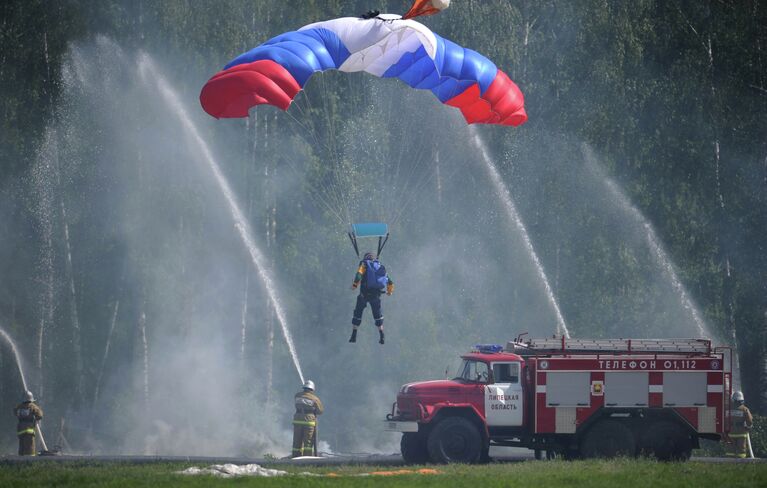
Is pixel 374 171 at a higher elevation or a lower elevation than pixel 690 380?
higher

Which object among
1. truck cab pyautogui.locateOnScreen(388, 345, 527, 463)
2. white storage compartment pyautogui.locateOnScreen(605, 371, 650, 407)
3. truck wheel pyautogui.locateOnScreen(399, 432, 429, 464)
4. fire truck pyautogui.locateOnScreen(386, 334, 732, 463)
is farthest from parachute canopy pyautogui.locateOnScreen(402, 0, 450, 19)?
truck wheel pyautogui.locateOnScreen(399, 432, 429, 464)

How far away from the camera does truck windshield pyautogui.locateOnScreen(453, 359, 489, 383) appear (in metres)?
23.2

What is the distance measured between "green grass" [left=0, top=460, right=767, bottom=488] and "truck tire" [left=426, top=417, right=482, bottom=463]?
626 mm

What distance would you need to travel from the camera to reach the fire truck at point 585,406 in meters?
22.8

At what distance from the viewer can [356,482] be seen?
1955 centimetres

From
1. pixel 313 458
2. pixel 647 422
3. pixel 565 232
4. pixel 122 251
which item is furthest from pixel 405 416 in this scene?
pixel 122 251

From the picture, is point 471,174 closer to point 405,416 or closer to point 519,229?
point 519,229

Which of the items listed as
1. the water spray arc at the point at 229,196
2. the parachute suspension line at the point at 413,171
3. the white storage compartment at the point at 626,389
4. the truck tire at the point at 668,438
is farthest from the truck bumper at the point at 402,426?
the parachute suspension line at the point at 413,171

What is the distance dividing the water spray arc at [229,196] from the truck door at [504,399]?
20305 millimetres

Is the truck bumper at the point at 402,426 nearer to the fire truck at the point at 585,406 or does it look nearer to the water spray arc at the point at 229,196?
the fire truck at the point at 585,406

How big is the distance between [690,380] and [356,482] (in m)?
7.67

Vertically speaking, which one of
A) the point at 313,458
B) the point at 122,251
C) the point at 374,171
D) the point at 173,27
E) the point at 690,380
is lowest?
the point at 313,458

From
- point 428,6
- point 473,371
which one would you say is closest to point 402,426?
point 473,371

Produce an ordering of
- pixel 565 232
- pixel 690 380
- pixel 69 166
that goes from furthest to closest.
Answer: pixel 69 166
pixel 565 232
pixel 690 380
